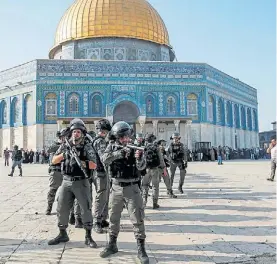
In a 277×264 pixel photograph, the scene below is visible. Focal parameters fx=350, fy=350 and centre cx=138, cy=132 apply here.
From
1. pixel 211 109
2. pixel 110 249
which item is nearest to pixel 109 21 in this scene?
pixel 211 109

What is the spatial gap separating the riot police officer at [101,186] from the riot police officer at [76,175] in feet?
2.12

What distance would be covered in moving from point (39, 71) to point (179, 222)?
26.2 m

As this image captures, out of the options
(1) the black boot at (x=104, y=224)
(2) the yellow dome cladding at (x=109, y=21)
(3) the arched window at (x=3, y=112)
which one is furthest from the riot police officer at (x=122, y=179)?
(3) the arched window at (x=3, y=112)

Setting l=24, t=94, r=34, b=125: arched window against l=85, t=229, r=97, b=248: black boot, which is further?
l=24, t=94, r=34, b=125: arched window

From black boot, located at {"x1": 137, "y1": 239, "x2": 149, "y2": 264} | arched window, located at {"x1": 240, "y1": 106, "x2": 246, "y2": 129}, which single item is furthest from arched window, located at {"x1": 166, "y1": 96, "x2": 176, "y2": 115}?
black boot, located at {"x1": 137, "y1": 239, "x2": 149, "y2": 264}

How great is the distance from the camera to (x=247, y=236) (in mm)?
4250

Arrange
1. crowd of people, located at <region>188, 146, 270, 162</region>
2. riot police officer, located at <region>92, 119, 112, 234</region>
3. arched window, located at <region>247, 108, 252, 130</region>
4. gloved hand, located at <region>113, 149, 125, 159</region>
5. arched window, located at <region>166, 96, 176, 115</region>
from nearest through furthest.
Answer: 1. gloved hand, located at <region>113, 149, 125, 159</region>
2. riot police officer, located at <region>92, 119, 112, 234</region>
3. crowd of people, located at <region>188, 146, 270, 162</region>
4. arched window, located at <region>166, 96, 176, 115</region>
5. arched window, located at <region>247, 108, 252, 130</region>

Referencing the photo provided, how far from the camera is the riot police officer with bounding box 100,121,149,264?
361cm

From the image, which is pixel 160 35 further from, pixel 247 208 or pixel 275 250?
pixel 275 250

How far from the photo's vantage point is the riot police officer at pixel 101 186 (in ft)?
15.6

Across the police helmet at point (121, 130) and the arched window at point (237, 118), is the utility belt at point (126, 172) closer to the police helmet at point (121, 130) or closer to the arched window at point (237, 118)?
the police helmet at point (121, 130)

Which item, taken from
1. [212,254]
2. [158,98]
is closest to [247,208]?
[212,254]

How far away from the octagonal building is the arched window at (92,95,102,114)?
8cm

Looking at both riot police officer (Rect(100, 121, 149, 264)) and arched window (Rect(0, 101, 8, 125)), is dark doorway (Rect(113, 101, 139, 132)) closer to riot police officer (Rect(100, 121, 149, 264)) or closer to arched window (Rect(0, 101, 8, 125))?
arched window (Rect(0, 101, 8, 125))
